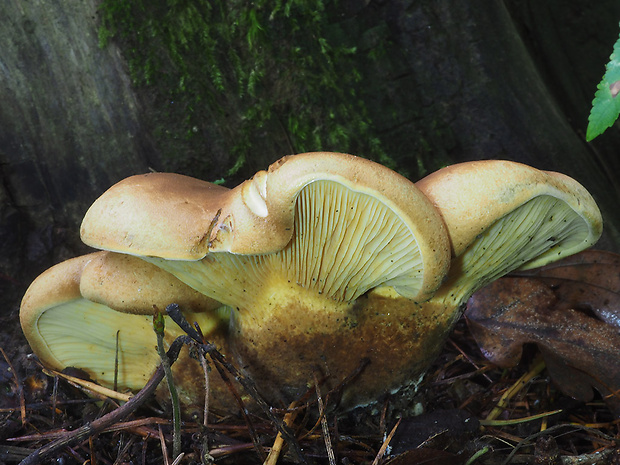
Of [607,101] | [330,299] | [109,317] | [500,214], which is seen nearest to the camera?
[500,214]

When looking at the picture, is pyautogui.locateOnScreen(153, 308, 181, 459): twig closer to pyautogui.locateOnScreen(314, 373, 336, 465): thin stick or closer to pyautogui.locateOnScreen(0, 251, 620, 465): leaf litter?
pyautogui.locateOnScreen(0, 251, 620, 465): leaf litter

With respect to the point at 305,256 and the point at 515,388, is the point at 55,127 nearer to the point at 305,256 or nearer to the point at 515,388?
the point at 305,256

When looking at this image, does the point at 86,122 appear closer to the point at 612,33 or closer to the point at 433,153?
the point at 433,153

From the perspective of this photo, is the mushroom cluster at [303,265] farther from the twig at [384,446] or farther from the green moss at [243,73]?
the green moss at [243,73]

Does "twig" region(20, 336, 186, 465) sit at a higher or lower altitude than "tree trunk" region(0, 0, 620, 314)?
lower

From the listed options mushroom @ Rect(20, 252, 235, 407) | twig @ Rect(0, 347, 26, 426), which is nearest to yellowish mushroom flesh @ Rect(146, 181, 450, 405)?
mushroom @ Rect(20, 252, 235, 407)

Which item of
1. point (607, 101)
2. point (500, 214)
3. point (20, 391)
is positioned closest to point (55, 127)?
point (20, 391)
